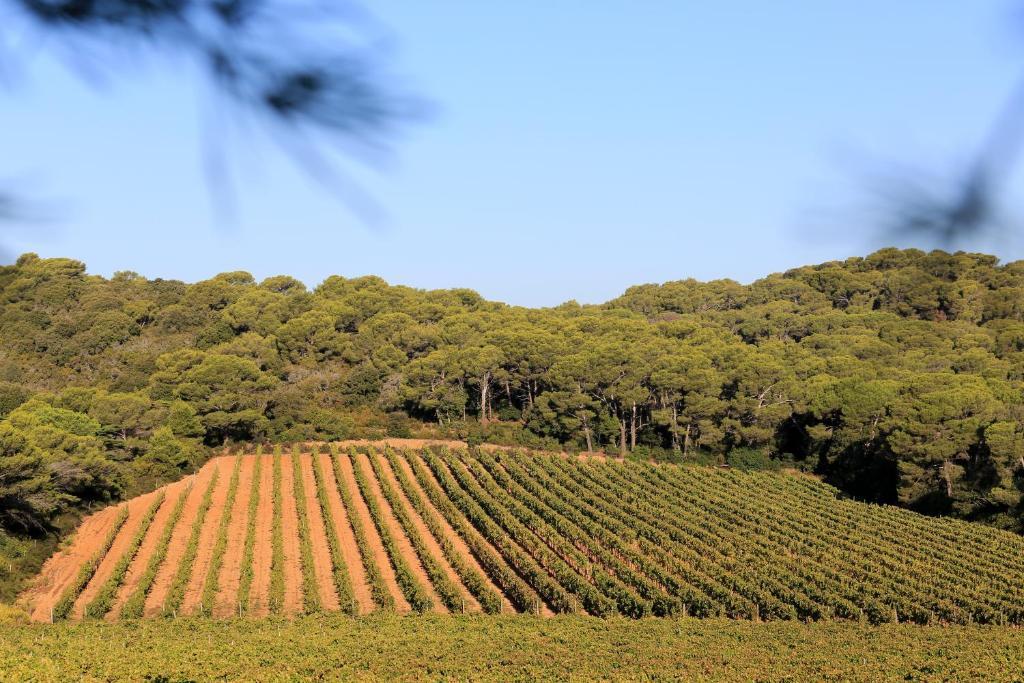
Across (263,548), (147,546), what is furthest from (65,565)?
(263,548)

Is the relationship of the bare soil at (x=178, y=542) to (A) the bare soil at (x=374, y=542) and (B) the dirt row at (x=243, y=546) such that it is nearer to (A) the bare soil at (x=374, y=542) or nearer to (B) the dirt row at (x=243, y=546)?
(B) the dirt row at (x=243, y=546)

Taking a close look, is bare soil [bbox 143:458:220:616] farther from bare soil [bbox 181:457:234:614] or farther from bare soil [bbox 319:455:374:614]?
bare soil [bbox 319:455:374:614]

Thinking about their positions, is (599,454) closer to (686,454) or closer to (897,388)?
(686,454)

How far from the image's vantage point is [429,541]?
83.3ft

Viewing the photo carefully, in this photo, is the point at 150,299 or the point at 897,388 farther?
the point at 150,299

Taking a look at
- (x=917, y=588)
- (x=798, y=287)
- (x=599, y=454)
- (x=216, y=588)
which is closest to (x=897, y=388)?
(x=599, y=454)

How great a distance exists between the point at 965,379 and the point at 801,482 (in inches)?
296

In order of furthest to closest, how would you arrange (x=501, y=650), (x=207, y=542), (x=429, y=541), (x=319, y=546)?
(x=429, y=541), (x=207, y=542), (x=319, y=546), (x=501, y=650)

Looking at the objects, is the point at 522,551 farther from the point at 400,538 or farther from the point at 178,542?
the point at 178,542

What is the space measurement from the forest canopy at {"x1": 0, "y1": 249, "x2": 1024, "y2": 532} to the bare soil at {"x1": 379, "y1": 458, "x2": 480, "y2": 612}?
7.75 metres

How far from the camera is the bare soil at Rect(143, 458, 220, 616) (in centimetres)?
1964

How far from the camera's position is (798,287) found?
57031 mm

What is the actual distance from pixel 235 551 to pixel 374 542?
4.08m

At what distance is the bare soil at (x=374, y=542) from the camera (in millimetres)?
20317
